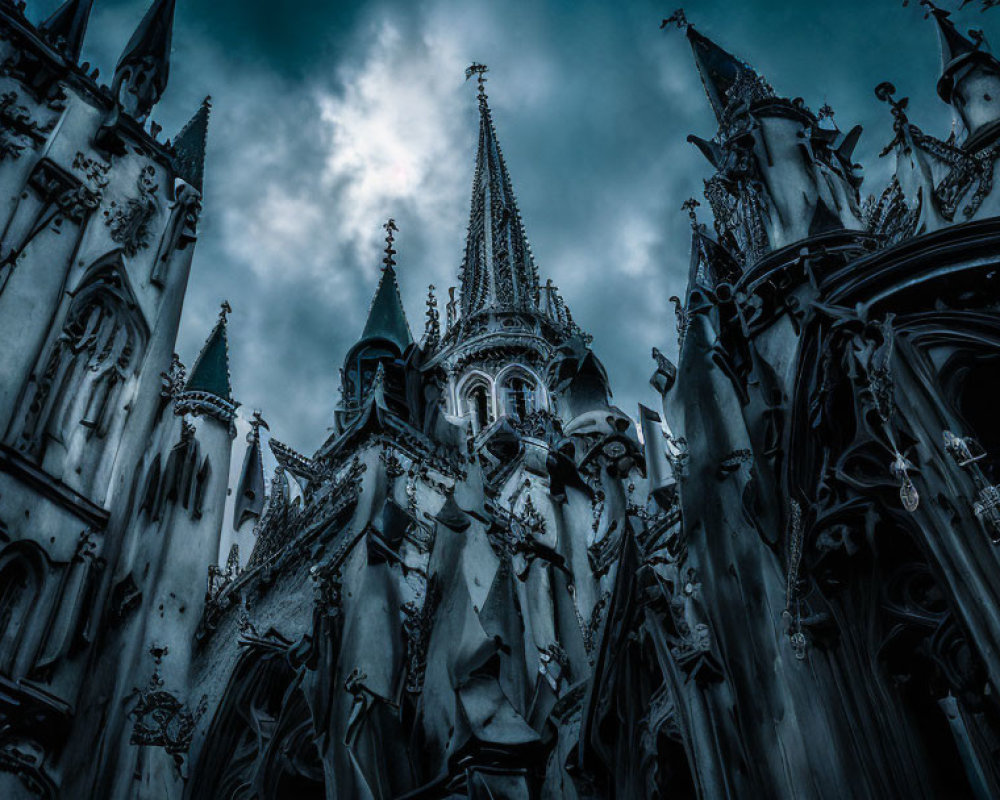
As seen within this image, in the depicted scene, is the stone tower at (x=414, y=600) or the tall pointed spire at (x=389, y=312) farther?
the tall pointed spire at (x=389, y=312)

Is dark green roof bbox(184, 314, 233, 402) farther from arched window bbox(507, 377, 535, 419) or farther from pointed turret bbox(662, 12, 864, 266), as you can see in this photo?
arched window bbox(507, 377, 535, 419)

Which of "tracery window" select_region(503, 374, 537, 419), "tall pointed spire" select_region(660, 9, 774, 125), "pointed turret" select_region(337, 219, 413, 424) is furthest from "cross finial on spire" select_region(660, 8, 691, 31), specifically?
"tracery window" select_region(503, 374, 537, 419)

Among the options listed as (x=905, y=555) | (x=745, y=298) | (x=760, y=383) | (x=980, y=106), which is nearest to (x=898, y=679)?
(x=905, y=555)

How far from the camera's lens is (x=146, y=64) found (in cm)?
2045

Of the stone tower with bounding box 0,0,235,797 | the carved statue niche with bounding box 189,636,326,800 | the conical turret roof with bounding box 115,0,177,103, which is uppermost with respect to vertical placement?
the conical turret roof with bounding box 115,0,177,103

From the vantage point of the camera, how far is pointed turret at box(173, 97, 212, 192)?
20.2 meters

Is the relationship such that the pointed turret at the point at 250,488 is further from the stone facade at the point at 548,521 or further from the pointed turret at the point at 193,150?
the pointed turret at the point at 193,150

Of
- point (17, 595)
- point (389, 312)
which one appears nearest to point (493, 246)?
point (389, 312)

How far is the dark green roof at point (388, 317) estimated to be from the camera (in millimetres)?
23516

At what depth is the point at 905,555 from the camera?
9.12 metres

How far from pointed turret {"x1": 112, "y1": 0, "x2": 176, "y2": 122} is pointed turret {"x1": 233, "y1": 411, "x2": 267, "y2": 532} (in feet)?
25.4

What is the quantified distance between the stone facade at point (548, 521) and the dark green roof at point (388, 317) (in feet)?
3.99

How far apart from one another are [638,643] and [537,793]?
2114mm

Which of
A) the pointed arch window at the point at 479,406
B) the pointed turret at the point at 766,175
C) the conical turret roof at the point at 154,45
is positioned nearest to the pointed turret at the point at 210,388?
the conical turret roof at the point at 154,45
